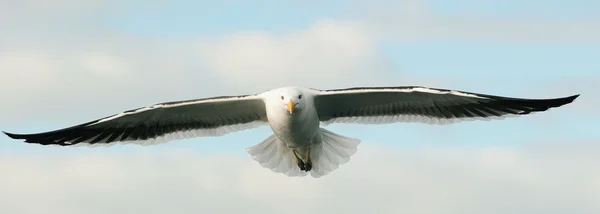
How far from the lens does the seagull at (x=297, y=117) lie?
55.7 ft

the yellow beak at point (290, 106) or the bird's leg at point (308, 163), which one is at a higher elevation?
the yellow beak at point (290, 106)

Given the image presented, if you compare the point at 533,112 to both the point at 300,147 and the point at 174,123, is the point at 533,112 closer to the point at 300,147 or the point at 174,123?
the point at 300,147

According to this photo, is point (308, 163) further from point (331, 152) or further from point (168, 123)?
point (168, 123)

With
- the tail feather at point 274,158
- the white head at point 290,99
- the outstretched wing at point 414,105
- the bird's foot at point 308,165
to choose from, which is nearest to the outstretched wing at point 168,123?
→ the tail feather at point 274,158

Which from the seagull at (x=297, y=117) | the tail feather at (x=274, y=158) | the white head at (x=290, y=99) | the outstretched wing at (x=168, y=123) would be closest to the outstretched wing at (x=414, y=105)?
the seagull at (x=297, y=117)

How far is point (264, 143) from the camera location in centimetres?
1873

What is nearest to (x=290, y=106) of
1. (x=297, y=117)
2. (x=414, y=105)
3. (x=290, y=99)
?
(x=290, y=99)

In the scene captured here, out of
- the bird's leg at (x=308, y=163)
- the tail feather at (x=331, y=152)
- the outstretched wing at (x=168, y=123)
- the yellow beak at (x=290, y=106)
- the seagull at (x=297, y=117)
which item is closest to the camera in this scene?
the yellow beak at (x=290, y=106)

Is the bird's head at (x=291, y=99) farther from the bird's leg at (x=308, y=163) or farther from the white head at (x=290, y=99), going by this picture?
the bird's leg at (x=308, y=163)

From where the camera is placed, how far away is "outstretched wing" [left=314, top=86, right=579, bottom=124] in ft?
56.0

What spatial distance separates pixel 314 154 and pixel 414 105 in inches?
74.8

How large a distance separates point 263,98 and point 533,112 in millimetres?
4175

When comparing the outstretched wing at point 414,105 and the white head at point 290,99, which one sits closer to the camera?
the white head at point 290,99

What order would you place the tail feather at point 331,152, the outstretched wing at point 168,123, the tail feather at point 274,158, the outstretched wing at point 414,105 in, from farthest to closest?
the tail feather at point 274,158, the tail feather at point 331,152, the outstretched wing at point 168,123, the outstretched wing at point 414,105
